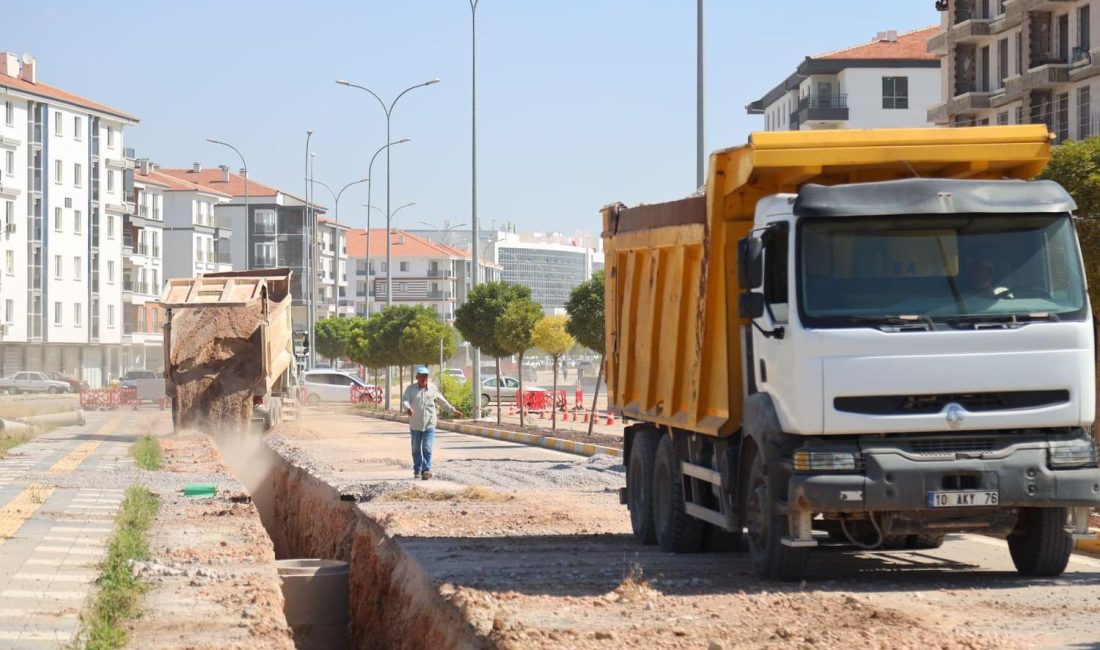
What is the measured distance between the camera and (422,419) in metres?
22.3

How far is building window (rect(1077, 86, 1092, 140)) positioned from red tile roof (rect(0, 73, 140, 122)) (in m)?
59.1

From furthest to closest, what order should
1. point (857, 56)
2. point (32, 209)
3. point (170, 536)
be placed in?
point (32, 209) → point (857, 56) → point (170, 536)

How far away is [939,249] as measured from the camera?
1059 centimetres

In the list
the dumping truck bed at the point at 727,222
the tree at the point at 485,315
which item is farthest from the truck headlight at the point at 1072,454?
the tree at the point at 485,315

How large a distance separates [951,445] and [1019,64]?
49.5 m

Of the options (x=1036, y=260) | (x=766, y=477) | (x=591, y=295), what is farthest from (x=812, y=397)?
(x=591, y=295)

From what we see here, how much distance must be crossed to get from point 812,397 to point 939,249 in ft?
4.40

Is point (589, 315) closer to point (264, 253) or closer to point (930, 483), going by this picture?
point (930, 483)

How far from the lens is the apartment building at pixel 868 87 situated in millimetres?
83312

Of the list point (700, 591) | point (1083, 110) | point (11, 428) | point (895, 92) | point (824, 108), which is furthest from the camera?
point (895, 92)

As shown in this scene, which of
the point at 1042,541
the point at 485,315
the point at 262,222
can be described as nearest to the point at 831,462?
the point at 1042,541

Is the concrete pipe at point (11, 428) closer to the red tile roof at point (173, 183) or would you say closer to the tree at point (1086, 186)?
the tree at point (1086, 186)

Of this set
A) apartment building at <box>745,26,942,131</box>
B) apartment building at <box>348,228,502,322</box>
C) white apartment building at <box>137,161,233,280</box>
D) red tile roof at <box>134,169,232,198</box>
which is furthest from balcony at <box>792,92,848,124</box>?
apartment building at <box>348,228,502,322</box>

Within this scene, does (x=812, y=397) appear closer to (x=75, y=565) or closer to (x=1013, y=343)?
(x=1013, y=343)
